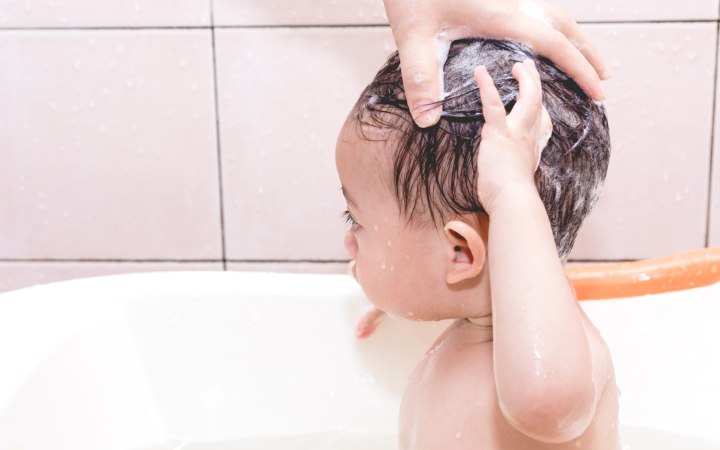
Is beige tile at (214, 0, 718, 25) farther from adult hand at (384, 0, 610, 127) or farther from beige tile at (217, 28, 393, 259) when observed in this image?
adult hand at (384, 0, 610, 127)

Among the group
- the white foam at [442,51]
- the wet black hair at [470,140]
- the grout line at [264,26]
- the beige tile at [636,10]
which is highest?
the beige tile at [636,10]

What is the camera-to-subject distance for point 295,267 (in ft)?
4.91

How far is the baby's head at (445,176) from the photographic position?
0.81 meters

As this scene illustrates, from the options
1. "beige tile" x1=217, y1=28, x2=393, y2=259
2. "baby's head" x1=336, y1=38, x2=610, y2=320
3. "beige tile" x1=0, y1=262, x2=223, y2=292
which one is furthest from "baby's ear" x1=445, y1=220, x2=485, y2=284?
"beige tile" x1=0, y1=262, x2=223, y2=292

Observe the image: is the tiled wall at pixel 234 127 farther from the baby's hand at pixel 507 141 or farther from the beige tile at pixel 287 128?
the baby's hand at pixel 507 141

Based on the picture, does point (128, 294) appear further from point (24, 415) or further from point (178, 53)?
point (178, 53)

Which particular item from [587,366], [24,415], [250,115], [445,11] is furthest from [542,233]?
[250,115]

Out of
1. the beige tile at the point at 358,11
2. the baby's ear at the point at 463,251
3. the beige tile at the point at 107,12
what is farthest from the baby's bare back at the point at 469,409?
the beige tile at the point at 107,12

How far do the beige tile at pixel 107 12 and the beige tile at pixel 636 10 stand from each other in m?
0.60


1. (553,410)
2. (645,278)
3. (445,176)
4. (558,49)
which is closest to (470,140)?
(445,176)

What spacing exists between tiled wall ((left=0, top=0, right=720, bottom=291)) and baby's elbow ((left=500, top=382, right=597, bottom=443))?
2.46ft

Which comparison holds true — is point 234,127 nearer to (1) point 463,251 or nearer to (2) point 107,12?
(2) point 107,12

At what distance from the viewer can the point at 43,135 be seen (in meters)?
1.46

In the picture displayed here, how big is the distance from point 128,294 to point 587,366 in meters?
0.71
